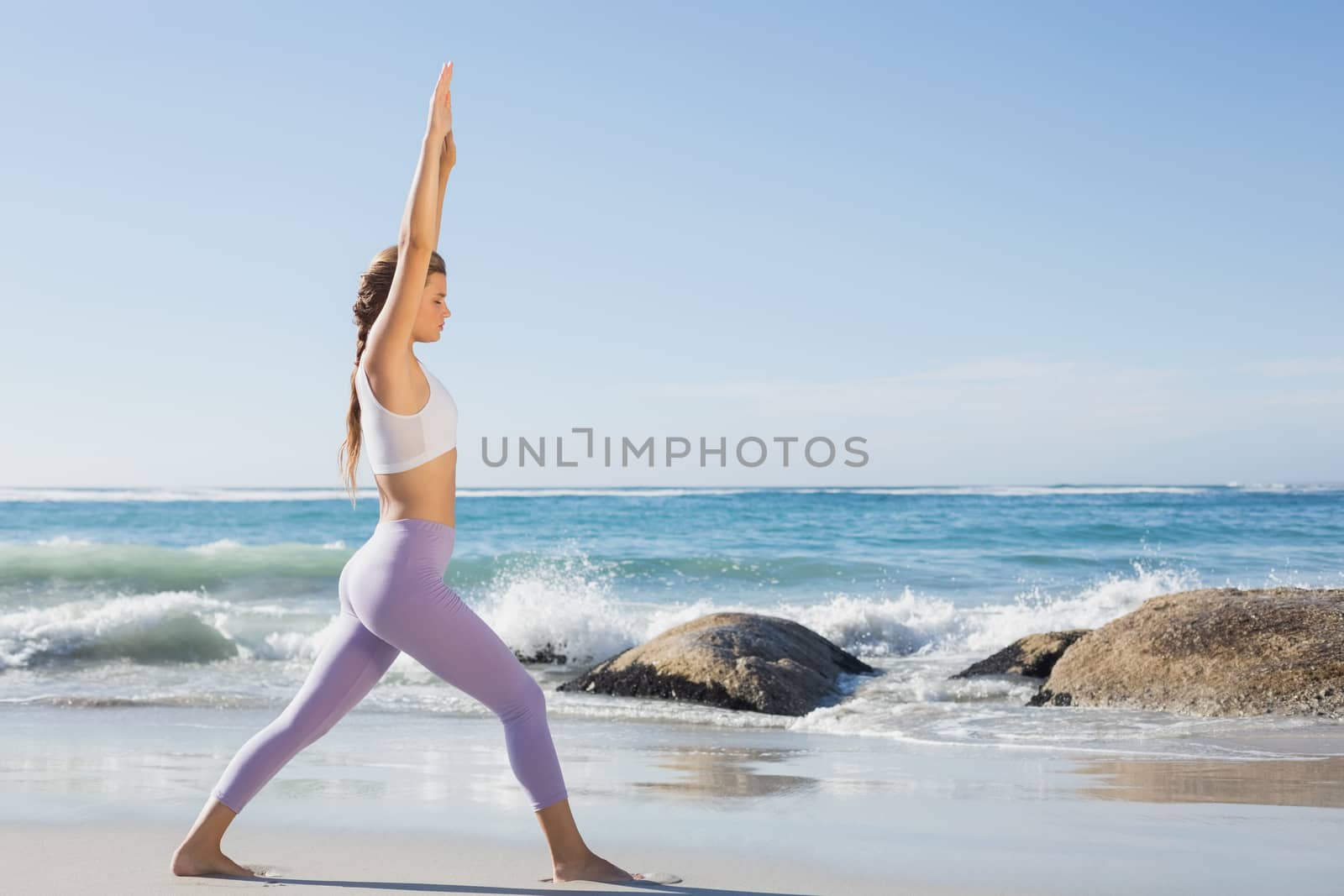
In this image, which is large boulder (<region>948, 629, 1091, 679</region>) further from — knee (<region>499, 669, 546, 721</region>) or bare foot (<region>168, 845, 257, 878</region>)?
bare foot (<region>168, 845, 257, 878</region>)

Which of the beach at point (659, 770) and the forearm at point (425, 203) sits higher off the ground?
the forearm at point (425, 203)

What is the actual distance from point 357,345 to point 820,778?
291 centimetres

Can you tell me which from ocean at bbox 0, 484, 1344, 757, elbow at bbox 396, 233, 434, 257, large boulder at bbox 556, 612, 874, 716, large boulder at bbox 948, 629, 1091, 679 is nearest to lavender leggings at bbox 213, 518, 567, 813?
elbow at bbox 396, 233, 434, 257

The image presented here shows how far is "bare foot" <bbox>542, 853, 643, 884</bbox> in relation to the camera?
330 centimetres

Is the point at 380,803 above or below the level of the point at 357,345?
below

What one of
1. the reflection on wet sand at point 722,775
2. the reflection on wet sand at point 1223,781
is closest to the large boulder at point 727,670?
the reflection on wet sand at point 722,775

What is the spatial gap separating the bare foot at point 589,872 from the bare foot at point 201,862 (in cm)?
87

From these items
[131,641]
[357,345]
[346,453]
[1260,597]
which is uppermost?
[357,345]

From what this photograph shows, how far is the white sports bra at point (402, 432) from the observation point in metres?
3.18

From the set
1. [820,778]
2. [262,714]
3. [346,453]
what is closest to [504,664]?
[346,453]

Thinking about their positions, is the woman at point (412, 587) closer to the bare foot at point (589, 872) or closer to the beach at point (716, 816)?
the bare foot at point (589, 872)

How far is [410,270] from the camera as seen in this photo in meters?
3.12

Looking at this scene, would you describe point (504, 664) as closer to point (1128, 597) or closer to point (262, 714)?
point (262, 714)

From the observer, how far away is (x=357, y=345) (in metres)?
3.46
